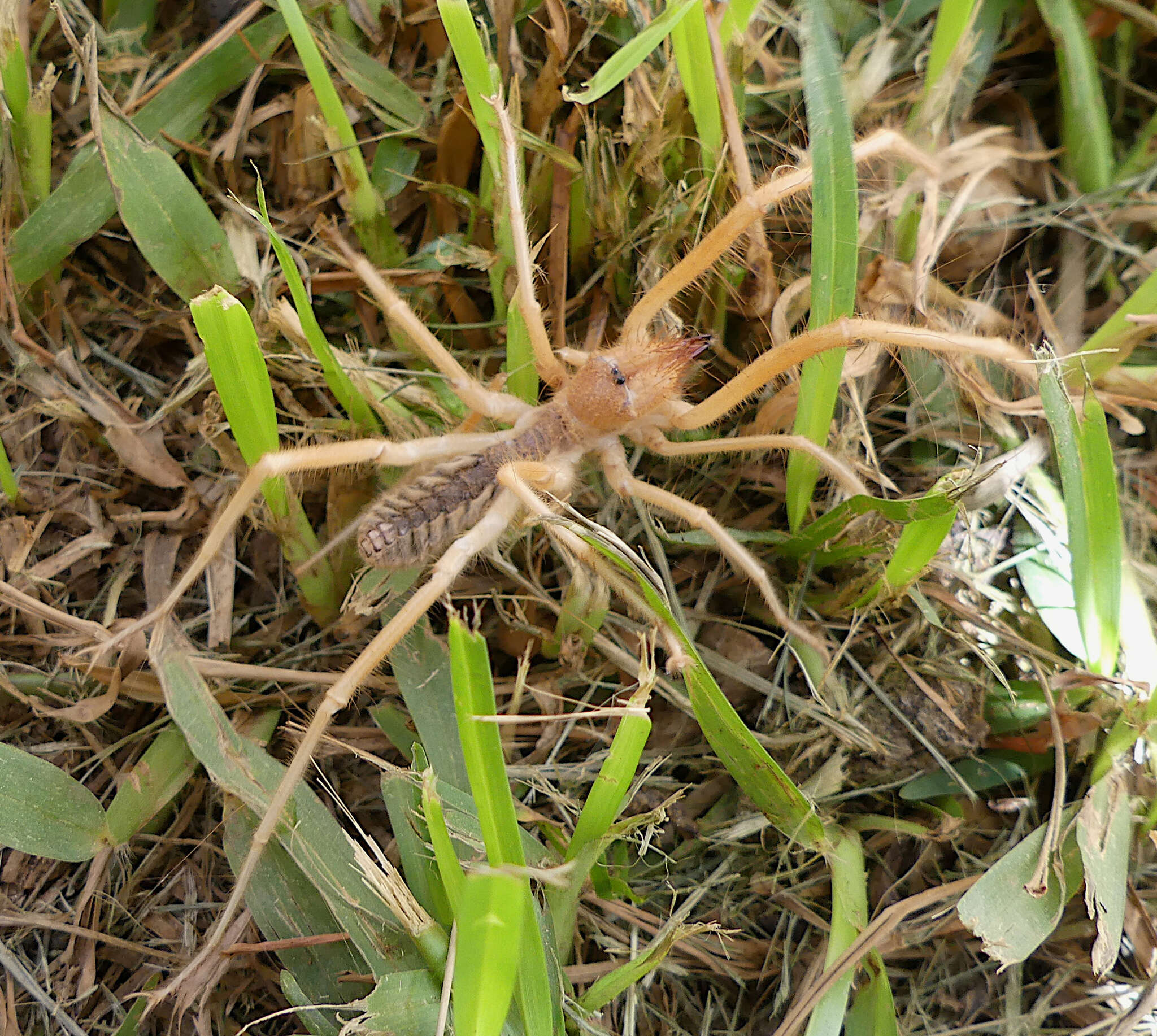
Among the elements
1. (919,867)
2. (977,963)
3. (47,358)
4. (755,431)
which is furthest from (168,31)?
(977,963)

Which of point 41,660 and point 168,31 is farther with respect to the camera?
point 168,31

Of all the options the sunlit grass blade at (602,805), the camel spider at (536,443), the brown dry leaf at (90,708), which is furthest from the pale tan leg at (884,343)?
the brown dry leaf at (90,708)

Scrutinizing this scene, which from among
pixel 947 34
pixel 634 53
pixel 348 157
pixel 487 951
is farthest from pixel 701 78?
pixel 487 951

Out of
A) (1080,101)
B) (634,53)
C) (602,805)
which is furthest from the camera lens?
(1080,101)

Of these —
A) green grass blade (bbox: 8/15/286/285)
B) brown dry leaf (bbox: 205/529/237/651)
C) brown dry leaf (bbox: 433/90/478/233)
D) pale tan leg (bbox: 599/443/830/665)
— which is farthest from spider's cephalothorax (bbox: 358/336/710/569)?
green grass blade (bbox: 8/15/286/285)

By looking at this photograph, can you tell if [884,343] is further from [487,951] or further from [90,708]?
[90,708]

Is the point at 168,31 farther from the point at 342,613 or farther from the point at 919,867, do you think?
the point at 919,867

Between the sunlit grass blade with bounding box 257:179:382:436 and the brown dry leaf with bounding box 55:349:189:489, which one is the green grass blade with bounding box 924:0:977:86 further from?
the brown dry leaf with bounding box 55:349:189:489
